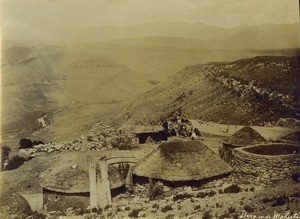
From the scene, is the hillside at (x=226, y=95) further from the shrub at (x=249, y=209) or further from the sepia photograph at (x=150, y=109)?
the shrub at (x=249, y=209)

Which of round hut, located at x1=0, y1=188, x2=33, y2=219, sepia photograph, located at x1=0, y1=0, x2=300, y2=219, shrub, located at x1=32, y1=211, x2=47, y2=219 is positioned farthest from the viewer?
sepia photograph, located at x1=0, y1=0, x2=300, y2=219

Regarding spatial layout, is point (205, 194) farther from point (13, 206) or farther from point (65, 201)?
point (13, 206)

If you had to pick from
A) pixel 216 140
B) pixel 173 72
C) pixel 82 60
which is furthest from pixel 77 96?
pixel 216 140


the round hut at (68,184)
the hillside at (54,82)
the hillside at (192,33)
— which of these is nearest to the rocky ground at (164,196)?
the round hut at (68,184)

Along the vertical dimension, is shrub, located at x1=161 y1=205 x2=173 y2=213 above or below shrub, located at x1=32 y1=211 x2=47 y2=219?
above

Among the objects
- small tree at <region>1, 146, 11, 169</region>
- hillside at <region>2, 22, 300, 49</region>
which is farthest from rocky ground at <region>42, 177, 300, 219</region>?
hillside at <region>2, 22, 300, 49</region>

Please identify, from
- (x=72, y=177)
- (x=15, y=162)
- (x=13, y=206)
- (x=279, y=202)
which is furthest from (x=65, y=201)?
(x=279, y=202)

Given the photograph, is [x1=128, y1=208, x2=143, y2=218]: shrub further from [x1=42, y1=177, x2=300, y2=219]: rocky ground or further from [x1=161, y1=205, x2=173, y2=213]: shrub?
[x1=161, y1=205, x2=173, y2=213]: shrub
